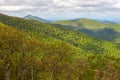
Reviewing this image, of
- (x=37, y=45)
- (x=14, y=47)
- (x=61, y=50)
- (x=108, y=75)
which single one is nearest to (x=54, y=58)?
(x=61, y=50)

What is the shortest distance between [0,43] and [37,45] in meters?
11.7

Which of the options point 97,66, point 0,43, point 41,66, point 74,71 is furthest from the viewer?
point 97,66

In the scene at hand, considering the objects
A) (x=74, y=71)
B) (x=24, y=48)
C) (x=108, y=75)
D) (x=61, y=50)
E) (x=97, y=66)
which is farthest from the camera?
(x=97, y=66)

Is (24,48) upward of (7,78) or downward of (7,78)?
upward

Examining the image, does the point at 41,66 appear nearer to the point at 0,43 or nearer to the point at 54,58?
the point at 54,58

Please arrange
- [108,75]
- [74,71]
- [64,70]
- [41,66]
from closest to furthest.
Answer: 1. [41,66]
2. [64,70]
3. [74,71]
4. [108,75]

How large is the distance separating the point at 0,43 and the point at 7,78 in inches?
415

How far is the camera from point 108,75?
11281cm

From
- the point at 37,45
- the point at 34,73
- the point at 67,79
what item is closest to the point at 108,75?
the point at 67,79

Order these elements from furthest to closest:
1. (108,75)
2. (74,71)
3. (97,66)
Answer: (97,66) < (108,75) < (74,71)

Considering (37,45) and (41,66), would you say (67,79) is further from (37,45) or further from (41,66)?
(37,45)

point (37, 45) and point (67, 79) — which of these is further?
point (67, 79)

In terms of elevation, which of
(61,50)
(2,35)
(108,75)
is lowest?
(108,75)

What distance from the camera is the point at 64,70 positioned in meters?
94.9
